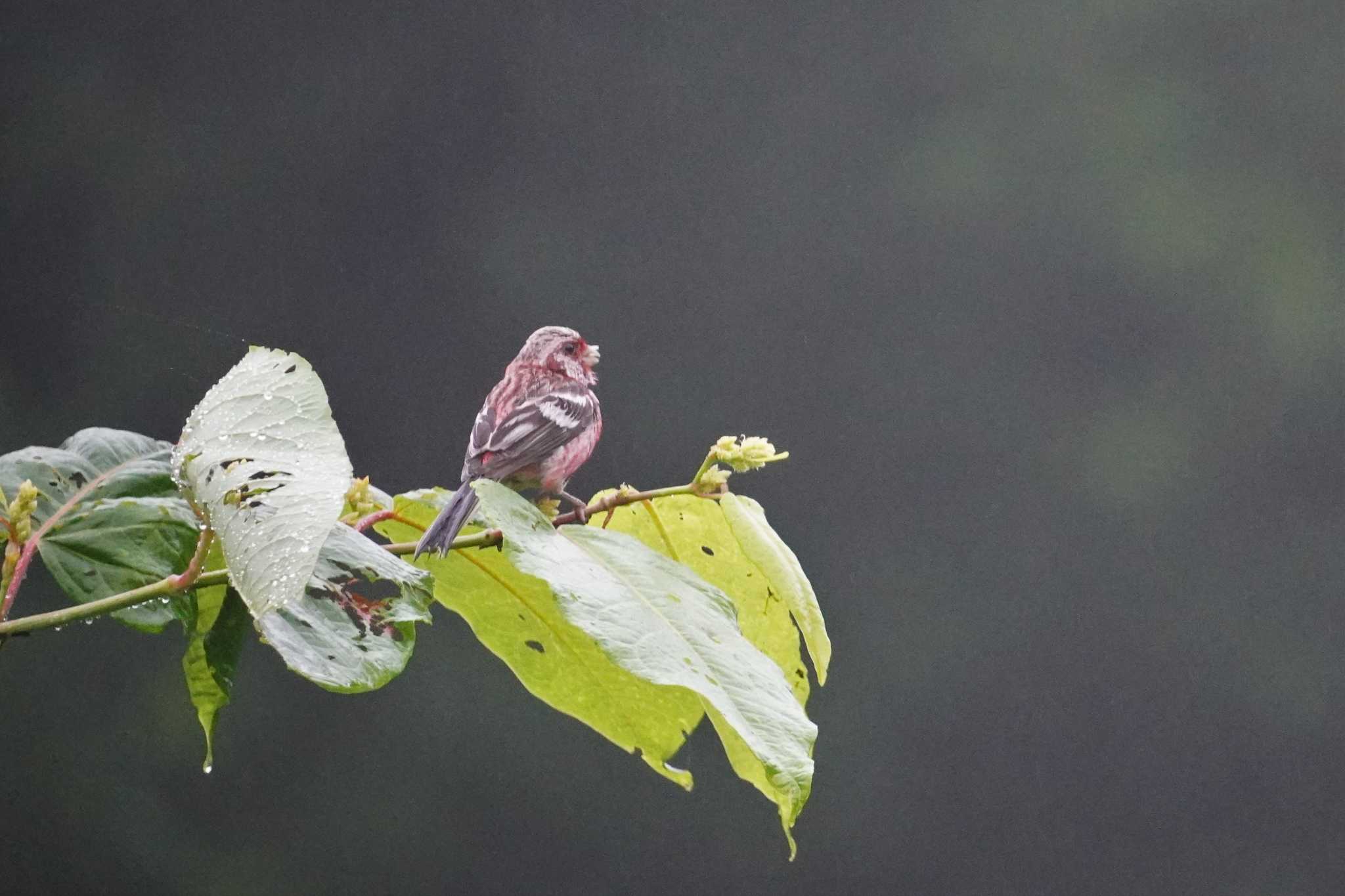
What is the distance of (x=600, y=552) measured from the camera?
38 cm

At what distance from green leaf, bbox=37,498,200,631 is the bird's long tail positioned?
66mm

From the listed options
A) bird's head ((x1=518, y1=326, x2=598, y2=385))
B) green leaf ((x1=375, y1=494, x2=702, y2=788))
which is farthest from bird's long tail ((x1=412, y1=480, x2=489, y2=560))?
bird's head ((x1=518, y1=326, x2=598, y2=385))

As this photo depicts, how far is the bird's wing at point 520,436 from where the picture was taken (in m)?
0.77

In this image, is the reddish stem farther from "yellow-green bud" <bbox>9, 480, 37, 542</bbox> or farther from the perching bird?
the perching bird

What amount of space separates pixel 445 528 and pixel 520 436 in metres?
0.35

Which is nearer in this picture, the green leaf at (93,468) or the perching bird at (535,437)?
the green leaf at (93,468)

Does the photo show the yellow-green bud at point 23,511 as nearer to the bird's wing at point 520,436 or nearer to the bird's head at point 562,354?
the bird's wing at point 520,436

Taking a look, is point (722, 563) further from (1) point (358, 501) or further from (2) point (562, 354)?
(2) point (562, 354)

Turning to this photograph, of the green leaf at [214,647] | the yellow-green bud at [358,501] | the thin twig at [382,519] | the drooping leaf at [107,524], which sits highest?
the yellow-green bud at [358,501]

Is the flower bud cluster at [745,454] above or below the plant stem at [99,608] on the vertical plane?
above

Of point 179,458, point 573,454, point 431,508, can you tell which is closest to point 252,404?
point 179,458

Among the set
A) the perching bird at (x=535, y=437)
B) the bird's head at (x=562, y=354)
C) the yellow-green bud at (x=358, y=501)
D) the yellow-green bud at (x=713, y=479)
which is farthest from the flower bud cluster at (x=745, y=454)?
the bird's head at (x=562, y=354)

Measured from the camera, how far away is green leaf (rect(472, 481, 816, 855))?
1.09 ft

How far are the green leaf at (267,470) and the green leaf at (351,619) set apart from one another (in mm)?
42
